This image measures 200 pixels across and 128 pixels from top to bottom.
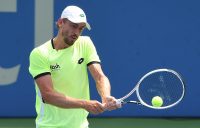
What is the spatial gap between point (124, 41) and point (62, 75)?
3960 millimetres

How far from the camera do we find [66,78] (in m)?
4.12

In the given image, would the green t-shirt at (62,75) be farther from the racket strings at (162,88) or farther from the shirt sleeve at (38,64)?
the racket strings at (162,88)

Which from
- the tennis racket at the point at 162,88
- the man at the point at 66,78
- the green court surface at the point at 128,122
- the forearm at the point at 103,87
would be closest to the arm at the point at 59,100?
the man at the point at 66,78

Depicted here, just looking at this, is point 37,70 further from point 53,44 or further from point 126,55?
point 126,55

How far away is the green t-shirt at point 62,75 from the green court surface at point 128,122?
3444mm

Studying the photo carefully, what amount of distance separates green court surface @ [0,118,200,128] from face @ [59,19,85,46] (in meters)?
3.69

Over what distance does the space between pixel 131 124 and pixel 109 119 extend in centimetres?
42

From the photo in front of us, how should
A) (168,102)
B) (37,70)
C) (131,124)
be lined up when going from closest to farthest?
(37,70) → (168,102) → (131,124)

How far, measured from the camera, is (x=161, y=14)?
26.2ft

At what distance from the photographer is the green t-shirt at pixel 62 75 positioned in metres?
4.11

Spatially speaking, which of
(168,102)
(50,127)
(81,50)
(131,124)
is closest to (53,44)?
(81,50)

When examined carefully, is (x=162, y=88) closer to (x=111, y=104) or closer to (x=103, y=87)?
(x=103, y=87)

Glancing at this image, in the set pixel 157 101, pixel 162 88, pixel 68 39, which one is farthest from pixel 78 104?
pixel 162 88

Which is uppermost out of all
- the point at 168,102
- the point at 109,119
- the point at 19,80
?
the point at 168,102
